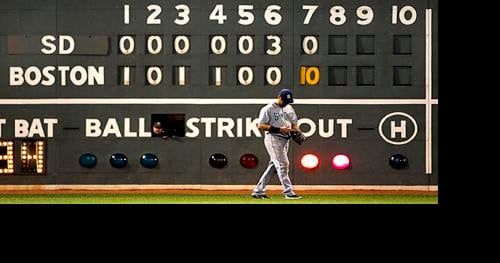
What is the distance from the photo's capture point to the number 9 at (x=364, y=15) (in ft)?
63.0

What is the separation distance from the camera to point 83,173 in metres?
19.3

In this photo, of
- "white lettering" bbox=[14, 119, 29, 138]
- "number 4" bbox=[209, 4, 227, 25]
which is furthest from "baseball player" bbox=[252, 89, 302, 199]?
"white lettering" bbox=[14, 119, 29, 138]

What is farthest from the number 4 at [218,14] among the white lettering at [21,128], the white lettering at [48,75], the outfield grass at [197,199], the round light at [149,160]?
the white lettering at [21,128]

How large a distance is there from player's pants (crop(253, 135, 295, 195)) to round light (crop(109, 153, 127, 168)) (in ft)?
7.16

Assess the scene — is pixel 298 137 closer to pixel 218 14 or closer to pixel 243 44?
pixel 243 44

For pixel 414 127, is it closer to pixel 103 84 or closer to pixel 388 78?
pixel 388 78

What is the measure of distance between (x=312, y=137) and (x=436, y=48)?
87.8 inches

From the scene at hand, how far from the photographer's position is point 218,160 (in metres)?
19.3

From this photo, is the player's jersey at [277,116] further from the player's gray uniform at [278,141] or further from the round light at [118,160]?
the round light at [118,160]

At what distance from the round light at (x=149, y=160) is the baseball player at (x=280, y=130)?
73.0 inches

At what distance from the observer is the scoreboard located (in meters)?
19.2

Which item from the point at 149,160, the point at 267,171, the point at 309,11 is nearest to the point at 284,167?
the point at 267,171

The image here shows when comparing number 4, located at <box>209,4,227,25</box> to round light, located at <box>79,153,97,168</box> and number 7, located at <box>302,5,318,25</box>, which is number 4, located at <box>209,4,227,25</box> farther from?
round light, located at <box>79,153,97,168</box>
